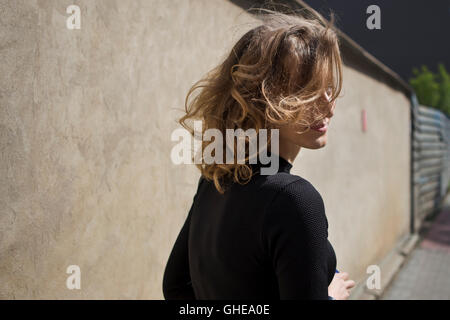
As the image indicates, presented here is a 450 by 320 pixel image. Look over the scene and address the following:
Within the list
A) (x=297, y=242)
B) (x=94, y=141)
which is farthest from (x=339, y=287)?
(x=94, y=141)

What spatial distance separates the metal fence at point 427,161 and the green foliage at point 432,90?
5249mm

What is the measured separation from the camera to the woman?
1001mm

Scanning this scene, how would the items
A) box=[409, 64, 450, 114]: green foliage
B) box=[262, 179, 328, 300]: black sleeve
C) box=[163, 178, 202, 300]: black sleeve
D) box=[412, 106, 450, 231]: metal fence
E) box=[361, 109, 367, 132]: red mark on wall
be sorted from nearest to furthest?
1. box=[262, 179, 328, 300]: black sleeve
2. box=[163, 178, 202, 300]: black sleeve
3. box=[361, 109, 367, 132]: red mark on wall
4. box=[412, 106, 450, 231]: metal fence
5. box=[409, 64, 450, 114]: green foliage

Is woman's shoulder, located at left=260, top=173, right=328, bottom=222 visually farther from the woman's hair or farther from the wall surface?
the wall surface

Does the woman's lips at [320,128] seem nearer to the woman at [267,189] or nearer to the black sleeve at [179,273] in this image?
the woman at [267,189]

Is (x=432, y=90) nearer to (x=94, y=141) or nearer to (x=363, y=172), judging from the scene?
(x=363, y=172)

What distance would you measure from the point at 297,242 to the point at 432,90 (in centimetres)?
1667

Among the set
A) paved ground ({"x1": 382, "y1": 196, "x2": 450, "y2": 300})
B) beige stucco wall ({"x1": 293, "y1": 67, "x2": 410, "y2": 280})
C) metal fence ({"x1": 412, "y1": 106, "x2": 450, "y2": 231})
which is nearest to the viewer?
beige stucco wall ({"x1": 293, "y1": 67, "x2": 410, "y2": 280})

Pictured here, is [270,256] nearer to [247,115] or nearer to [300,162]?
[247,115]

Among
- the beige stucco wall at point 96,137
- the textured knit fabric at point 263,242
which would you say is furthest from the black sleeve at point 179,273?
the beige stucco wall at point 96,137

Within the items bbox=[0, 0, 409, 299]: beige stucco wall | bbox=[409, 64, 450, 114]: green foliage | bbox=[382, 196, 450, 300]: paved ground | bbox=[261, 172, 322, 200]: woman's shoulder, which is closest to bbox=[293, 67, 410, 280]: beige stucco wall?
bbox=[382, 196, 450, 300]: paved ground

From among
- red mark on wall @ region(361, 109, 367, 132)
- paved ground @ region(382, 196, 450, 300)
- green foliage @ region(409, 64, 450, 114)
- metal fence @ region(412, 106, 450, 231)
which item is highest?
green foliage @ region(409, 64, 450, 114)

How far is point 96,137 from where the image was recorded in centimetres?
192

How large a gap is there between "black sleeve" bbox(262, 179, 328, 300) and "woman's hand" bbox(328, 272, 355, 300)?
0.21m
